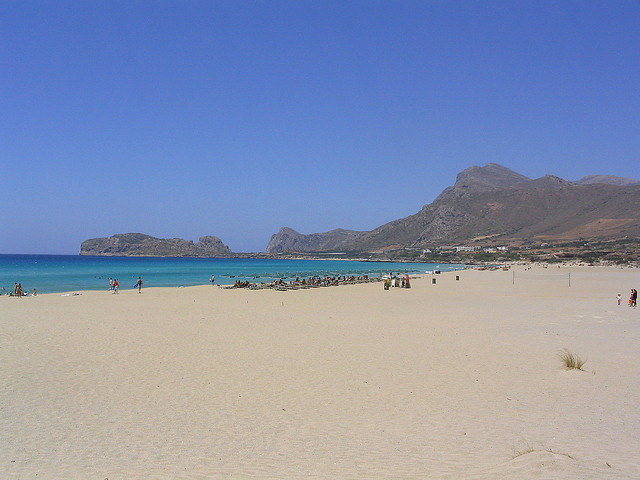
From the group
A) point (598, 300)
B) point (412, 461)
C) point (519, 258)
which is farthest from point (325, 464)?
point (519, 258)

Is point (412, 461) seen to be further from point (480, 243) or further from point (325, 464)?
point (480, 243)

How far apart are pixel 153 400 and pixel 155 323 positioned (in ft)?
31.1

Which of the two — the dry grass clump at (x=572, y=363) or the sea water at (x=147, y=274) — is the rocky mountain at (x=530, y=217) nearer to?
the sea water at (x=147, y=274)

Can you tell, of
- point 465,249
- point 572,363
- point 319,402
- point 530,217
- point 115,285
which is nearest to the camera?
point 319,402

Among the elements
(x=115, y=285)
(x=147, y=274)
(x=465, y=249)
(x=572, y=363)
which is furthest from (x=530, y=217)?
(x=572, y=363)

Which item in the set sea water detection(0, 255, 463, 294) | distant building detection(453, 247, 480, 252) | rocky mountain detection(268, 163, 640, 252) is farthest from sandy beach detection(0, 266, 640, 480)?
distant building detection(453, 247, 480, 252)

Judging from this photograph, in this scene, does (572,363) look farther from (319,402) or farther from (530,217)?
(530,217)

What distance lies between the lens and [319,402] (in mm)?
7773

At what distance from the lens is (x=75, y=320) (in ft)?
57.3

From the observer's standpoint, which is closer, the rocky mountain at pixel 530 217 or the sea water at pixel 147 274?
the sea water at pixel 147 274

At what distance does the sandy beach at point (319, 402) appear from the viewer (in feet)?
18.0

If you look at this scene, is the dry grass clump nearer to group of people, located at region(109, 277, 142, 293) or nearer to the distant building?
group of people, located at region(109, 277, 142, 293)

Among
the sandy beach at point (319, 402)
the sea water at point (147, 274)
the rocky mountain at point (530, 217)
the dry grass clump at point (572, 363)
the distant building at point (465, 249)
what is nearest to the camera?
the sandy beach at point (319, 402)

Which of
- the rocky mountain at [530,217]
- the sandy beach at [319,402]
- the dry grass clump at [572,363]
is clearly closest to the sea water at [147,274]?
the sandy beach at [319,402]
